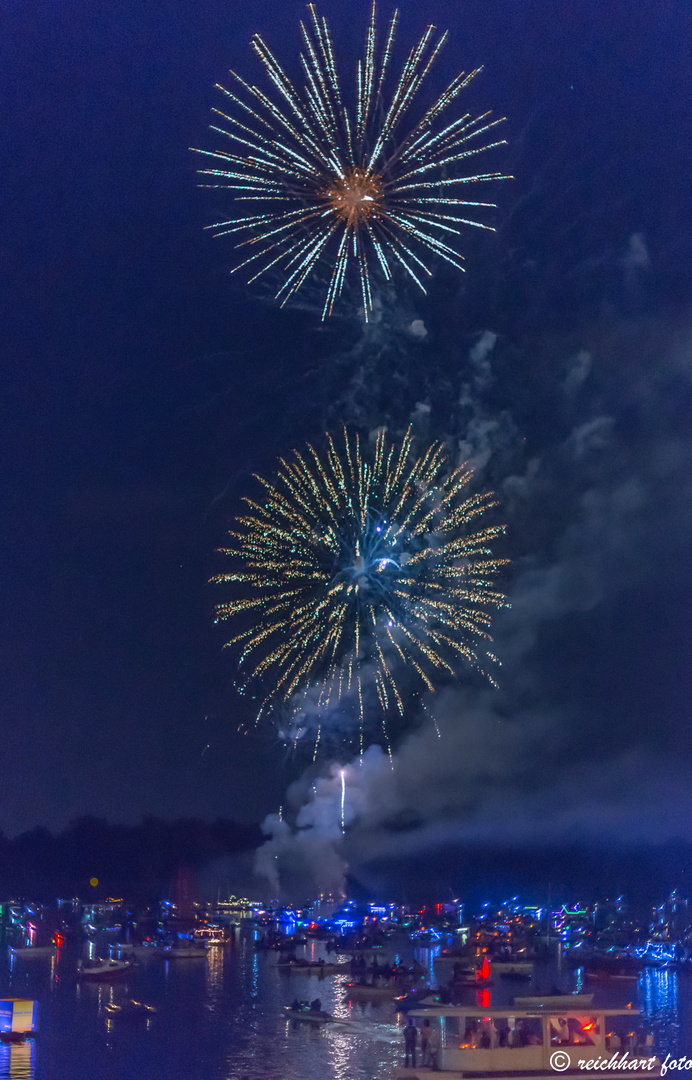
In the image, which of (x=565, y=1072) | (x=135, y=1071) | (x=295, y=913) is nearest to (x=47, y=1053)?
(x=135, y=1071)

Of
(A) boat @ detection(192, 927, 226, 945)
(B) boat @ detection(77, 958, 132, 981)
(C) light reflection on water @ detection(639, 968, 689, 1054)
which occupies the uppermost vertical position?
(A) boat @ detection(192, 927, 226, 945)

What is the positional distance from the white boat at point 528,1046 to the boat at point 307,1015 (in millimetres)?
22639

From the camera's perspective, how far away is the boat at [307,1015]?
5253 cm

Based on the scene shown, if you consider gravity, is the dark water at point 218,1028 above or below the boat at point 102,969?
below

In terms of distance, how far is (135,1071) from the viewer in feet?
129

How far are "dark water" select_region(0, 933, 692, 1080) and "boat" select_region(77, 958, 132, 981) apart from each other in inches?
38.4

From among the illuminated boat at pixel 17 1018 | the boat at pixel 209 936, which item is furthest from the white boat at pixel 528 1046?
the boat at pixel 209 936

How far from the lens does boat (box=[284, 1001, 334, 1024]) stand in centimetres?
5253

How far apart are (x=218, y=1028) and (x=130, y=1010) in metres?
9.65

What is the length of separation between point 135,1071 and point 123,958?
61314mm

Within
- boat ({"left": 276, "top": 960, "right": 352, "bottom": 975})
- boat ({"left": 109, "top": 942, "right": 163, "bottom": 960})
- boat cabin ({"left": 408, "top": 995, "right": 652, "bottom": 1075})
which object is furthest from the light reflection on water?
boat ({"left": 109, "top": 942, "right": 163, "bottom": 960})

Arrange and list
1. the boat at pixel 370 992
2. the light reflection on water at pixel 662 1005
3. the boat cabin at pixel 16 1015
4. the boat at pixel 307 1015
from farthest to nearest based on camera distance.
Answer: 1. the boat at pixel 370 992
2. the boat at pixel 307 1015
3. the light reflection on water at pixel 662 1005
4. the boat cabin at pixel 16 1015

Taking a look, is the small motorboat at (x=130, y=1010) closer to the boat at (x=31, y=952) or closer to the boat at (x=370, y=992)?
the boat at (x=370, y=992)

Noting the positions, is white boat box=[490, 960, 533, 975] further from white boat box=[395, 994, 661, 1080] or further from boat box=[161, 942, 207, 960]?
white boat box=[395, 994, 661, 1080]
